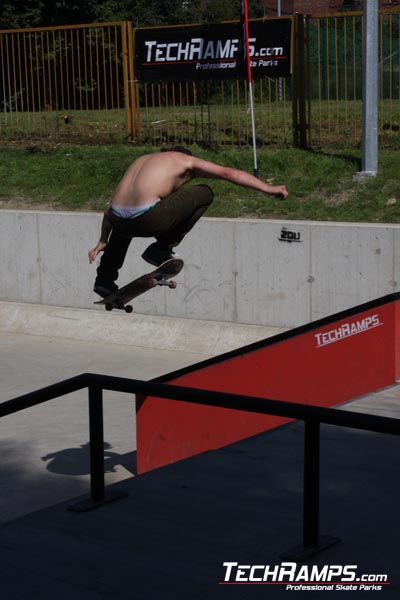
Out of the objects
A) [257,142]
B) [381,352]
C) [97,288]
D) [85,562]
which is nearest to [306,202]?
[257,142]

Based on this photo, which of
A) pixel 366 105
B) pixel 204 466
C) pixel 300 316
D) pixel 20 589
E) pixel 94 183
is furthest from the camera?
pixel 94 183

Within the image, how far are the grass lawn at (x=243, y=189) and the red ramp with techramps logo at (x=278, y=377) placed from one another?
325cm

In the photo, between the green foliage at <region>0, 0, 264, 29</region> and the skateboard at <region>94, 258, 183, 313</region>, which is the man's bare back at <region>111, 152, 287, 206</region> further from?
the green foliage at <region>0, 0, 264, 29</region>

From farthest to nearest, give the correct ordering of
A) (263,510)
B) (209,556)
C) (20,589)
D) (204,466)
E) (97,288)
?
(97,288)
(204,466)
(263,510)
(209,556)
(20,589)

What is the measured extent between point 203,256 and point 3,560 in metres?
9.33

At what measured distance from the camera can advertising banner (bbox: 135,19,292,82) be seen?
16578 millimetres

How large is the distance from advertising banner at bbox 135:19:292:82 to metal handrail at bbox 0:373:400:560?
11.9 meters

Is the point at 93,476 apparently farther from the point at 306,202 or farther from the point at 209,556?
the point at 306,202

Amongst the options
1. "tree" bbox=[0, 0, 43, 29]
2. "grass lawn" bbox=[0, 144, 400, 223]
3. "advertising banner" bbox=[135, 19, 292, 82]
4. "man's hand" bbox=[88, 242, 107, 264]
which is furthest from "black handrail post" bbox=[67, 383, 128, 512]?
"tree" bbox=[0, 0, 43, 29]

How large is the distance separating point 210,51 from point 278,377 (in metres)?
8.90

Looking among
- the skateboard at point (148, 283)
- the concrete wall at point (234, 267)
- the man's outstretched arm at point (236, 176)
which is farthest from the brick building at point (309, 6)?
the man's outstretched arm at point (236, 176)

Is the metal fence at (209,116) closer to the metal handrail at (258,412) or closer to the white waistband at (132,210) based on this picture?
the white waistband at (132,210)

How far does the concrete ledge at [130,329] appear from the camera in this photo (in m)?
13.7

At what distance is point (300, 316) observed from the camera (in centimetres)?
1341
